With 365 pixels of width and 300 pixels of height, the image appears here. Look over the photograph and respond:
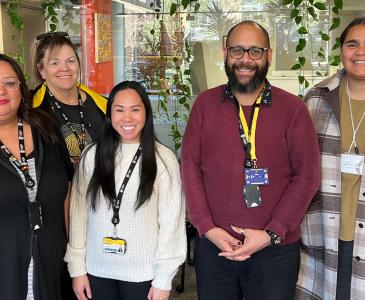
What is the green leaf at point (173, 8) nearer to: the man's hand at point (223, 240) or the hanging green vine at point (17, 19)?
the hanging green vine at point (17, 19)

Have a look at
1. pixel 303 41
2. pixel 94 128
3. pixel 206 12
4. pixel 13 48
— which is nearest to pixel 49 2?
pixel 13 48

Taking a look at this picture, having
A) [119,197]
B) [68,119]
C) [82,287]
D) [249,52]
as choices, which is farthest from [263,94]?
[82,287]

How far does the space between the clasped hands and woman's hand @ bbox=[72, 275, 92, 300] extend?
555 mm

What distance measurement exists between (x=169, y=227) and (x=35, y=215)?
20.9 inches

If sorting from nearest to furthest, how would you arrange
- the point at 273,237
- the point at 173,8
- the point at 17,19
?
1. the point at 273,237
2. the point at 17,19
3. the point at 173,8

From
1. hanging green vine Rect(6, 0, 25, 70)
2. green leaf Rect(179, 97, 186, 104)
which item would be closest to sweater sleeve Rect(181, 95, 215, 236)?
green leaf Rect(179, 97, 186, 104)

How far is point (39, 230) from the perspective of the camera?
175 centimetres

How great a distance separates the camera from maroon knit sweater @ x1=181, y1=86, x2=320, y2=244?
185cm

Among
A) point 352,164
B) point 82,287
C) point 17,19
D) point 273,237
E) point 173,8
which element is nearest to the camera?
point 273,237

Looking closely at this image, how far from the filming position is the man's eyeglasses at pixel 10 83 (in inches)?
69.0

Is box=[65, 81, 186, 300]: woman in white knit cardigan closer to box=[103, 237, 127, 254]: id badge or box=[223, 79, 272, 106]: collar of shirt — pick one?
box=[103, 237, 127, 254]: id badge

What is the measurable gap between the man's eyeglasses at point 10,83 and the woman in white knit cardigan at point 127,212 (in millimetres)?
389

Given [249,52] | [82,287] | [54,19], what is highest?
[54,19]

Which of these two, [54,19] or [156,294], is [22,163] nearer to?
[156,294]
